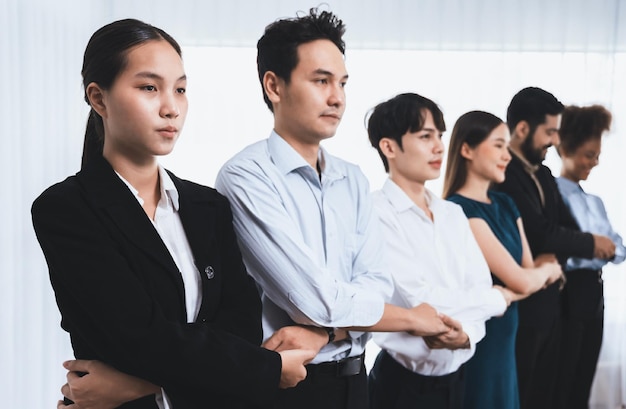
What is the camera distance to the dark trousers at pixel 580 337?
3.50 m

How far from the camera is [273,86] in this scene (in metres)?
1.98

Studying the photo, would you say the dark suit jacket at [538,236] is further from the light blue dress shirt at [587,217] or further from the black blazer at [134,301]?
the black blazer at [134,301]

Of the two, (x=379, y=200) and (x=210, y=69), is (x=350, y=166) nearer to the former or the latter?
(x=379, y=200)

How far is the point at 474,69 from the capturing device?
4695 mm

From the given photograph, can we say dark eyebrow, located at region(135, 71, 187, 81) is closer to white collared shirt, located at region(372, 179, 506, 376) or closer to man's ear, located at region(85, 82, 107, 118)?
man's ear, located at region(85, 82, 107, 118)

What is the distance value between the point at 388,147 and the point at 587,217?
5.21ft

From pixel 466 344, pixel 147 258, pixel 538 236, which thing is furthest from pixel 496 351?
pixel 147 258

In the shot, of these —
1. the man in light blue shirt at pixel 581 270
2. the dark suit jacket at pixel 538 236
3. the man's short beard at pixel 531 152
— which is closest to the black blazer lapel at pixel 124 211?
the dark suit jacket at pixel 538 236

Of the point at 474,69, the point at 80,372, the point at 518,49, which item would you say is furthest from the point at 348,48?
the point at 80,372

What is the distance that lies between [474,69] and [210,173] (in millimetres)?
1781

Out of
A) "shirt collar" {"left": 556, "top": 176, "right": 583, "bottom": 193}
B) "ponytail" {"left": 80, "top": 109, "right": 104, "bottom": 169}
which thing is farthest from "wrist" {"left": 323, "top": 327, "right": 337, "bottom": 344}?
"shirt collar" {"left": 556, "top": 176, "right": 583, "bottom": 193}

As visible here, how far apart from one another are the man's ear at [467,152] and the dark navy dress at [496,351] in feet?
0.55

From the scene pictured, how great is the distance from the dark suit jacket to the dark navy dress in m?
0.21

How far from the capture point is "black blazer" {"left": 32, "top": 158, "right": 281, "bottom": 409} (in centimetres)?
133
